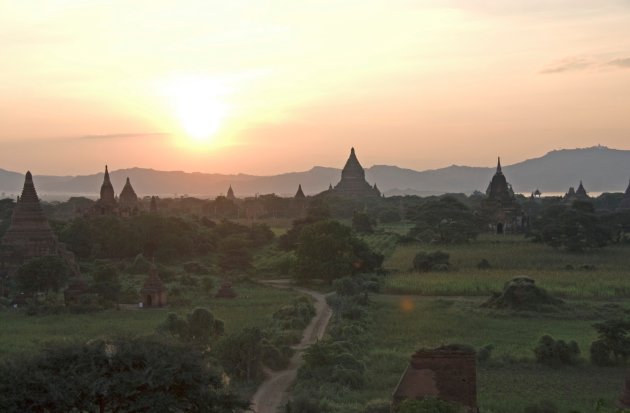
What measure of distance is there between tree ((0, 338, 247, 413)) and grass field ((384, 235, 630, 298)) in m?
29.0

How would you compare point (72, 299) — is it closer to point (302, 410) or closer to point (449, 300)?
point (449, 300)

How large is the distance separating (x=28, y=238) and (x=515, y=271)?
110ft

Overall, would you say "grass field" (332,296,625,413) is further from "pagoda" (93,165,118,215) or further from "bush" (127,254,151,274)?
"pagoda" (93,165,118,215)

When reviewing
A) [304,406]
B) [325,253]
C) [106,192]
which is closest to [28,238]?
[325,253]

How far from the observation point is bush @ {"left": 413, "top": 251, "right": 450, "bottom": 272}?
51312 millimetres

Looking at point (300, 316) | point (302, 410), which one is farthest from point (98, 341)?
point (300, 316)

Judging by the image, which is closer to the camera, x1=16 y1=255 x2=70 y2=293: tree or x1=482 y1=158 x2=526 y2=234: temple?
x1=16 y1=255 x2=70 y2=293: tree

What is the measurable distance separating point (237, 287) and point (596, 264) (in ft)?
86.2

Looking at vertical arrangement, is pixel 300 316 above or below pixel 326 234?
below

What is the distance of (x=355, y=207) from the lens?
11900cm

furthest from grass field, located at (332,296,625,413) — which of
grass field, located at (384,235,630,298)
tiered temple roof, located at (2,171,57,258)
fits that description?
tiered temple roof, located at (2,171,57,258)

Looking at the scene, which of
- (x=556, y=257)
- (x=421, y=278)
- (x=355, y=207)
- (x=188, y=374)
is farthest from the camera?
(x=355, y=207)

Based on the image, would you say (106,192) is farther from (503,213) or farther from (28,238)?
(503,213)

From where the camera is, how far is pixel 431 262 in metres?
51.8
